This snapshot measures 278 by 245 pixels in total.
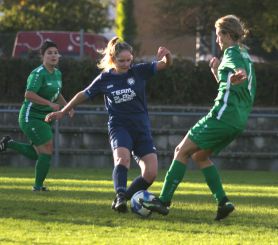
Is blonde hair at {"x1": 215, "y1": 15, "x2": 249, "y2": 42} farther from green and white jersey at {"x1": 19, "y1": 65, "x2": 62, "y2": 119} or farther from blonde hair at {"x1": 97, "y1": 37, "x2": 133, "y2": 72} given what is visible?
green and white jersey at {"x1": 19, "y1": 65, "x2": 62, "y2": 119}

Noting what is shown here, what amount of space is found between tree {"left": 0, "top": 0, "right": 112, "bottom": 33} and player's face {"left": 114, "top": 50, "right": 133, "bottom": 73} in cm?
3053

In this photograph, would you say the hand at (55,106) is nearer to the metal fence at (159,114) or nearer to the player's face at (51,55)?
the player's face at (51,55)

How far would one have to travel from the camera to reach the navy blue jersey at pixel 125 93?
9266 mm

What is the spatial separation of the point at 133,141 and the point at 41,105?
2.70 meters

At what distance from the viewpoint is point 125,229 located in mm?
7738

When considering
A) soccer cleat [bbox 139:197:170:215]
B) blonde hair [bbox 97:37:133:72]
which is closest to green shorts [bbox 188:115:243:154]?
soccer cleat [bbox 139:197:170:215]

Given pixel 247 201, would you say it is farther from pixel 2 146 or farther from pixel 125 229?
pixel 2 146

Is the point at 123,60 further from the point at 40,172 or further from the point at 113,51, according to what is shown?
the point at 40,172

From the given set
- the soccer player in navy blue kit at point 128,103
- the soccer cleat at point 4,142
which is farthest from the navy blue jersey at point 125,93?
the soccer cleat at point 4,142

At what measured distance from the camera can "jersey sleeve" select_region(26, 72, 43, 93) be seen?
1153cm

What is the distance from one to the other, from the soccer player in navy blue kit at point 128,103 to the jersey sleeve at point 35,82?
2.21 m

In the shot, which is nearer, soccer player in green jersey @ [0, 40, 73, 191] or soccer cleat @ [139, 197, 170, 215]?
Answer: soccer cleat @ [139, 197, 170, 215]

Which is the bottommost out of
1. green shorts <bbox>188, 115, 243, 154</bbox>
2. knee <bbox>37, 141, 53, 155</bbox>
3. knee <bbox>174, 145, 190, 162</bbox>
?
knee <bbox>37, 141, 53, 155</bbox>

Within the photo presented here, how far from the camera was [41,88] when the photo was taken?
1167 centimetres
